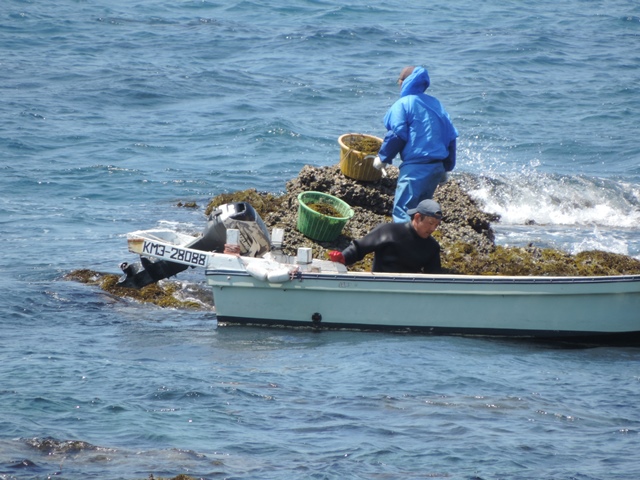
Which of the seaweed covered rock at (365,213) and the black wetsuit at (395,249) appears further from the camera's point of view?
the seaweed covered rock at (365,213)

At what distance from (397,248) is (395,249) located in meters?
0.02

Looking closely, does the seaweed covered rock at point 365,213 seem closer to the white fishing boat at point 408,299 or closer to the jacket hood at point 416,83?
the white fishing boat at point 408,299

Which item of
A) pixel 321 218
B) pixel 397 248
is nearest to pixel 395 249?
pixel 397 248

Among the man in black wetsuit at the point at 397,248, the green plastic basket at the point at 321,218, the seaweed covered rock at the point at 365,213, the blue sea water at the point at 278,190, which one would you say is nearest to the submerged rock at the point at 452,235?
the seaweed covered rock at the point at 365,213

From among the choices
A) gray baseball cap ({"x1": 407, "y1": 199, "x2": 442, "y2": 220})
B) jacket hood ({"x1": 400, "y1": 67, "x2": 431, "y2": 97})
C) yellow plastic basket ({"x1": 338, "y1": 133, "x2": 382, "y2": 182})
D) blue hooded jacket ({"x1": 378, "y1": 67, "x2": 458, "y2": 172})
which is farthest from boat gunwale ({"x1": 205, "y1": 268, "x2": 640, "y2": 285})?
yellow plastic basket ({"x1": 338, "y1": 133, "x2": 382, "y2": 182})

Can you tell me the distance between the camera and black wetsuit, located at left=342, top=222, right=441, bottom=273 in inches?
351

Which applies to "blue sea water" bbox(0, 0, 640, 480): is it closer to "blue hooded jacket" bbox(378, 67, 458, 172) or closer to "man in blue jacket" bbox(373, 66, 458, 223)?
"man in blue jacket" bbox(373, 66, 458, 223)

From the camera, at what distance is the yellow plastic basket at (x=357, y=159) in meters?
10.6

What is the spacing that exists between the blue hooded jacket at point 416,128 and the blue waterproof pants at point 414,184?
65 millimetres

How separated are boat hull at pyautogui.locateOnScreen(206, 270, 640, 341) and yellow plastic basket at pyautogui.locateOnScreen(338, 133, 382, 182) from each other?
210 cm

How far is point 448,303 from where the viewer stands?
8.91 meters

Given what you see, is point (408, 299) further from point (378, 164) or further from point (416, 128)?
point (416, 128)

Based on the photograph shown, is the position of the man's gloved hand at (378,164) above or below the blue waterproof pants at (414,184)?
above

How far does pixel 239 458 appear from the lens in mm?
6145
